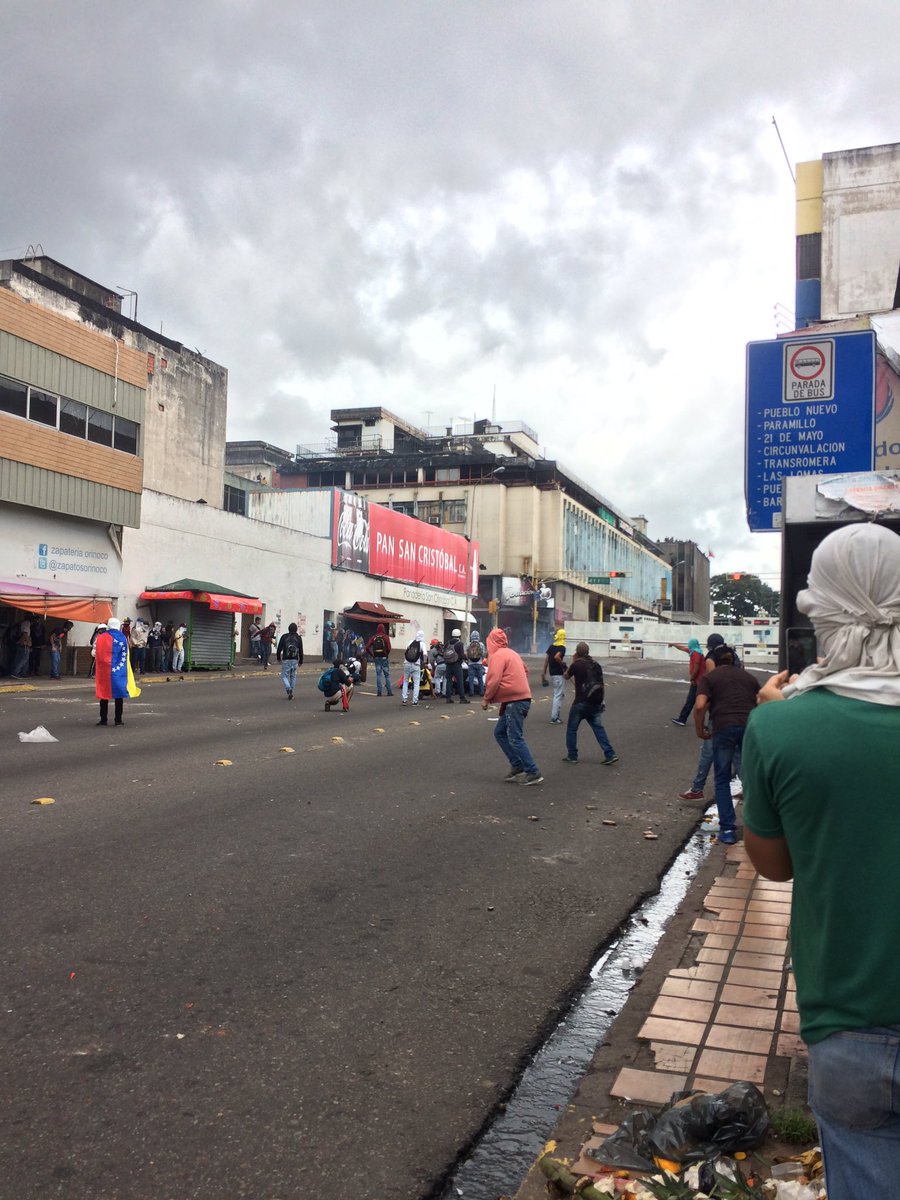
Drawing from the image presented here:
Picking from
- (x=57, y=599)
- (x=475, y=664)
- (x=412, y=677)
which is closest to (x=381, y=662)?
(x=475, y=664)

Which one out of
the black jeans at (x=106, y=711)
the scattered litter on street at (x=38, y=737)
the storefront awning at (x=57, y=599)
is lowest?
the scattered litter on street at (x=38, y=737)

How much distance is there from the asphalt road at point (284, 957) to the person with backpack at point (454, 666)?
11264 mm

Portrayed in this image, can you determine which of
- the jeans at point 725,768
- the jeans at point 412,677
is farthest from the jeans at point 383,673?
the jeans at point 725,768

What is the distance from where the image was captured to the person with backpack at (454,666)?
73.9ft

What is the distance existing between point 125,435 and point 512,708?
23148 millimetres

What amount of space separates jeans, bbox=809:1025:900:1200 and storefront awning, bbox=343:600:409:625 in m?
44.1

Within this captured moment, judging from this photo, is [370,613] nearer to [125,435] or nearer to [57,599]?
[125,435]

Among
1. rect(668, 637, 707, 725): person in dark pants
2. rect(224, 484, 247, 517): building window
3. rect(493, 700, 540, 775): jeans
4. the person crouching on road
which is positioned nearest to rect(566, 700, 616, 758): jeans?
rect(493, 700, 540, 775): jeans

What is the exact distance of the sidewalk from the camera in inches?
133

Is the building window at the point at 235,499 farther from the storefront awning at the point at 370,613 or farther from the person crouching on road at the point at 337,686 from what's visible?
the person crouching on road at the point at 337,686

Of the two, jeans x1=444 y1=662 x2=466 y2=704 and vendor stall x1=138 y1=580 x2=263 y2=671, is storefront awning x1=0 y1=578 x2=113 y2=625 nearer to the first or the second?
vendor stall x1=138 y1=580 x2=263 y2=671

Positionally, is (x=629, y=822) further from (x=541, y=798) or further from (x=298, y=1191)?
(x=298, y=1191)

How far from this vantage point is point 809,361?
7422 mm

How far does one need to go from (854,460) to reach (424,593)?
1963 inches
